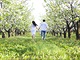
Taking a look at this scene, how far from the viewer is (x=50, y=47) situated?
1357 cm

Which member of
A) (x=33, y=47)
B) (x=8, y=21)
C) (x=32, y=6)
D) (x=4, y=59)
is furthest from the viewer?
(x=32, y=6)

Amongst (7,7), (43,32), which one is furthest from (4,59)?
(7,7)

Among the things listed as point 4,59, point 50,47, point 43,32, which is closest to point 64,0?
point 43,32

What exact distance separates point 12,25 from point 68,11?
765 inches

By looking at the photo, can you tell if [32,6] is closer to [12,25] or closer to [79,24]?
[12,25]

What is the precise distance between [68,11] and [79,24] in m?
4.62

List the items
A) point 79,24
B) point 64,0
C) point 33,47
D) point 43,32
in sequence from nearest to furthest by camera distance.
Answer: point 33,47
point 43,32
point 79,24
point 64,0

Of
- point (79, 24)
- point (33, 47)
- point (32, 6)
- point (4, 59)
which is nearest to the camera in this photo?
point (4, 59)

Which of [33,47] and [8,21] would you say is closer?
[33,47]

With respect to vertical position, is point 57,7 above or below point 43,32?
above

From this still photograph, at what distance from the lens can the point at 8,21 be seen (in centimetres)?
4891

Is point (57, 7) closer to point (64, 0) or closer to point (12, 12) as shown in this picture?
point (64, 0)

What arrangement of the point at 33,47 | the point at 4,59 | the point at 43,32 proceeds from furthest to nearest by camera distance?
the point at 43,32 → the point at 33,47 → the point at 4,59

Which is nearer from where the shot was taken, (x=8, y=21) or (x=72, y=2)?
(x=72, y=2)
